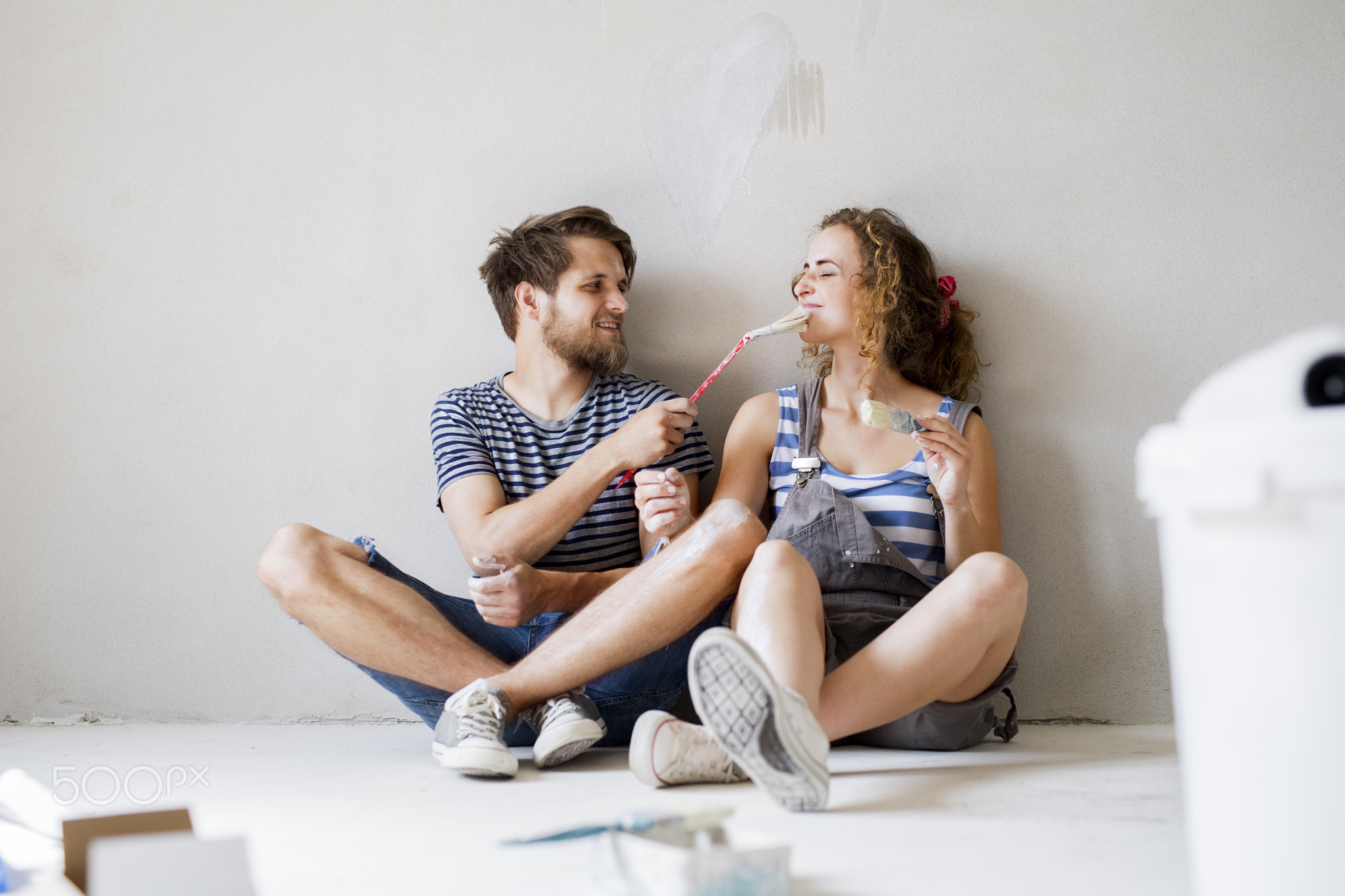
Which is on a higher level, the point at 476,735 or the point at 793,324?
the point at 793,324

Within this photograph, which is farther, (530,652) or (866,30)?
(866,30)

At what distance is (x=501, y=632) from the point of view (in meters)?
1.66

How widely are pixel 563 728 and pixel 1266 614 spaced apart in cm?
98

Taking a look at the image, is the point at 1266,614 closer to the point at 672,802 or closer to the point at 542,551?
the point at 672,802

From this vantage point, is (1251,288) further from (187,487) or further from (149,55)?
(149,55)

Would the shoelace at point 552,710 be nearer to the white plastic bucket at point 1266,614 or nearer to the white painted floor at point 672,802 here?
the white painted floor at point 672,802

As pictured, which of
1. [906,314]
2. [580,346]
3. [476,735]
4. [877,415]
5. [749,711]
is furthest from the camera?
[580,346]

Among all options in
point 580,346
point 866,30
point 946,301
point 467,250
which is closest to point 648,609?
point 580,346

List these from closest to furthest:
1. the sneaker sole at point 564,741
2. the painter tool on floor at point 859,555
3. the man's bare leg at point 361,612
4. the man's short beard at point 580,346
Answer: the painter tool on floor at point 859,555
the sneaker sole at point 564,741
the man's bare leg at point 361,612
the man's short beard at point 580,346

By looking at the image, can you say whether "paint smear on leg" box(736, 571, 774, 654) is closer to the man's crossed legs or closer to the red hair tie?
the man's crossed legs

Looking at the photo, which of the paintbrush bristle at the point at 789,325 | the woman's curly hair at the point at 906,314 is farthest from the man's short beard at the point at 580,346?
the woman's curly hair at the point at 906,314

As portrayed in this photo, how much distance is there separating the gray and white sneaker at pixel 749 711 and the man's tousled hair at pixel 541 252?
3.56ft

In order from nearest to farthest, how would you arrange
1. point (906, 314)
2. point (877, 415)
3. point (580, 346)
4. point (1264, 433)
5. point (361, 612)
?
1. point (1264, 433)
2. point (361, 612)
3. point (877, 415)
4. point (906, 314)
5. point (580, 346)

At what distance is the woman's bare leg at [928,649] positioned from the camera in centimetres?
126
